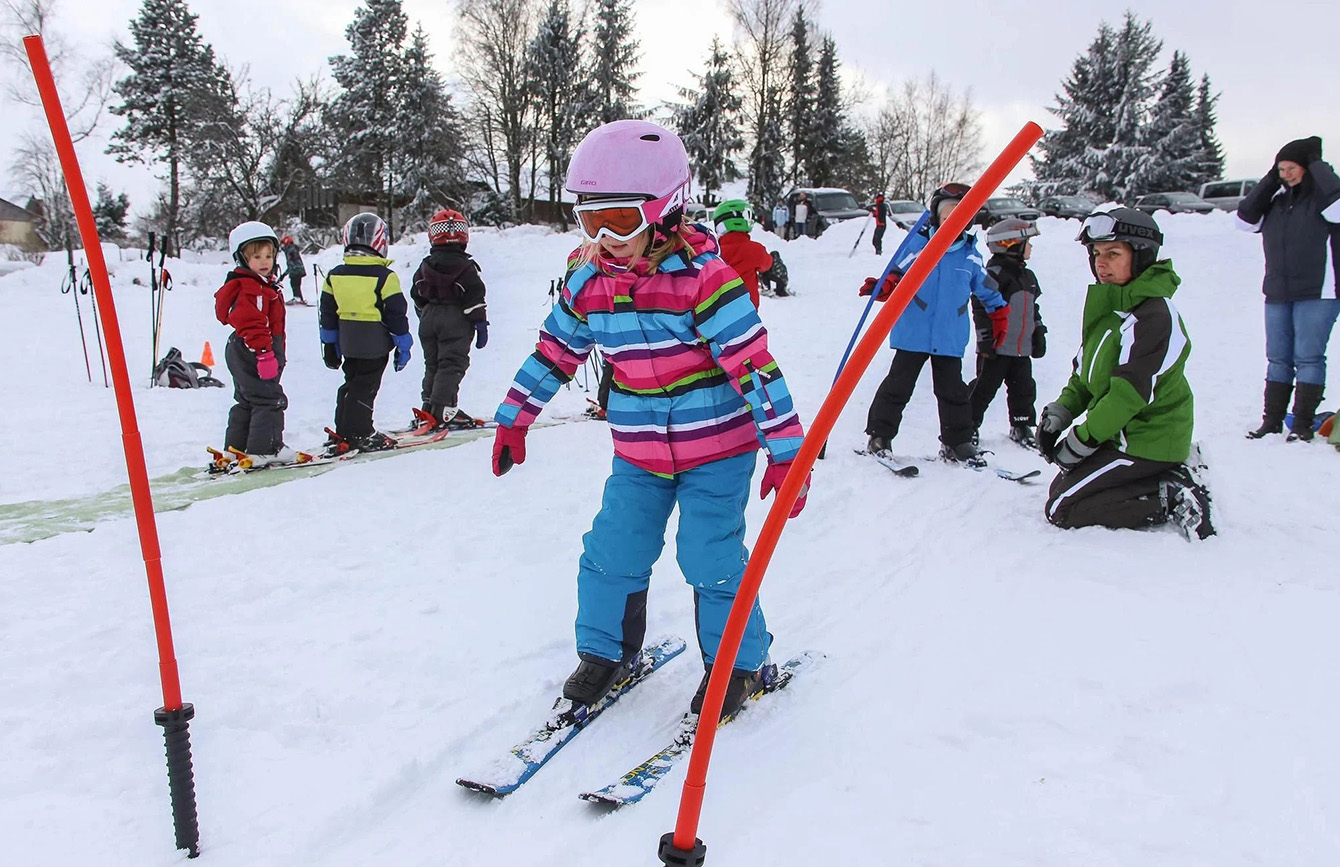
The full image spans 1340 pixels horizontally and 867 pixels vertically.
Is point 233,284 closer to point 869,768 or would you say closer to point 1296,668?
point 869,768

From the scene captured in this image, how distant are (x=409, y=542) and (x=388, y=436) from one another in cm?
296

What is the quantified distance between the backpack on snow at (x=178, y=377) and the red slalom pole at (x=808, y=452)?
9824 millimetres

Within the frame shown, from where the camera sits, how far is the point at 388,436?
22.8ft

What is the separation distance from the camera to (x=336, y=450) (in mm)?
6504

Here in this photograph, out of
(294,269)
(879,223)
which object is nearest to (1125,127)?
(879,223)

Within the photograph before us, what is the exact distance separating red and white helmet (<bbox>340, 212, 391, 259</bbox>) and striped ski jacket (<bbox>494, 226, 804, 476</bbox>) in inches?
168

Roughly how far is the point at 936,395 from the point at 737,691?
3.67 meters

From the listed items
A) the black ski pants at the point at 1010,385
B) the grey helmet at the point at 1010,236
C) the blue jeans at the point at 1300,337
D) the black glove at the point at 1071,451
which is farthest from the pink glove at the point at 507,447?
the blue jeans at the point at 1300,337

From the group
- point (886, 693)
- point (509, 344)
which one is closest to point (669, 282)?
point (886, 693)

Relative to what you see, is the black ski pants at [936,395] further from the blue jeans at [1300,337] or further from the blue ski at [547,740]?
the blue ski at [547,740]

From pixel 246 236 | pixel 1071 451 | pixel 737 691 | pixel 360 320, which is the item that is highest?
pixel 246 236

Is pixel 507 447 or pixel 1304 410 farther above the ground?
pixel 507 447

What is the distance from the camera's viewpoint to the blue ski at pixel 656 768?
226 cm

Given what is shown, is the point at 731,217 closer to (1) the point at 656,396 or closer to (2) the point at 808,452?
(1) the point at 656,396
